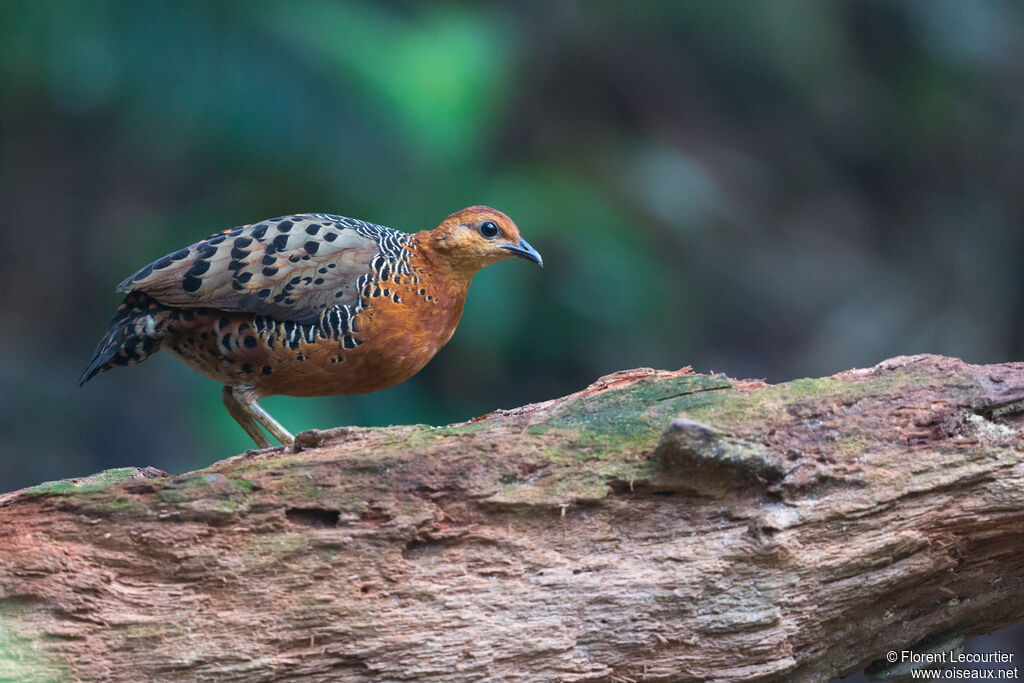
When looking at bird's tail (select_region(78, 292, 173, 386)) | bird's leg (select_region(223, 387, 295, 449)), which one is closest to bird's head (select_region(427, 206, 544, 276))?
bird's leg (select_region(223, 387, 295, 449))

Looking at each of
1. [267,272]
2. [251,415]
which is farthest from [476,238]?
[251,415]

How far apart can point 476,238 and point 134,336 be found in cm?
174

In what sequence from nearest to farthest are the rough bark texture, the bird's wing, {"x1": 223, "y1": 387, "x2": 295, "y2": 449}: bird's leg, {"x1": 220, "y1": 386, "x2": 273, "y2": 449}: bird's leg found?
the rough bark texture, the bird's wing, {"x1": 223, "y1": 387, "x2": 295, "y2": 449}: bird's leg, {"x1": 220, "y1": 386, "x2": 273, "y2": 449}: bird's leg

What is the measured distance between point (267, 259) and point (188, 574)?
193 centimetres

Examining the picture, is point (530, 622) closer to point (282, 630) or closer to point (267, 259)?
point (282, 630)

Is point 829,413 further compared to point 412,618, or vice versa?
point 829,413

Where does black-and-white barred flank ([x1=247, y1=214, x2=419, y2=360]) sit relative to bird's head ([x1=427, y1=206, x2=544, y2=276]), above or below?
below

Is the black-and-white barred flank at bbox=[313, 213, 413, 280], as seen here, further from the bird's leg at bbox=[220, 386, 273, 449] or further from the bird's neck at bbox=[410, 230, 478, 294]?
the bird's leg at bbox=[220, 386, 273, 449]

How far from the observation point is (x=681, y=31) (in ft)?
28.7

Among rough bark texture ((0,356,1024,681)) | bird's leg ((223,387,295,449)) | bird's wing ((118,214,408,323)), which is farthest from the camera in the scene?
bird's leg ((223,387,295,449))

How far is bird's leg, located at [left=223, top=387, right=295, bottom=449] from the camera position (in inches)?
197

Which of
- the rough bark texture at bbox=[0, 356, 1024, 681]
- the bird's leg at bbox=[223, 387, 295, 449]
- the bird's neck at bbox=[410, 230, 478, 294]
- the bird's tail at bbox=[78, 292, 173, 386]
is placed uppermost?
the bird's neck at bbox=[410, 230, 478, 294]

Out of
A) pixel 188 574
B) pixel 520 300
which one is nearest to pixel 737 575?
pixel 188 574

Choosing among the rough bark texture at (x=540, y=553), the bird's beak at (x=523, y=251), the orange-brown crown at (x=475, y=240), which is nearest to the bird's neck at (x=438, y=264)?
the orange-brown crown at (x=475, y=240)
